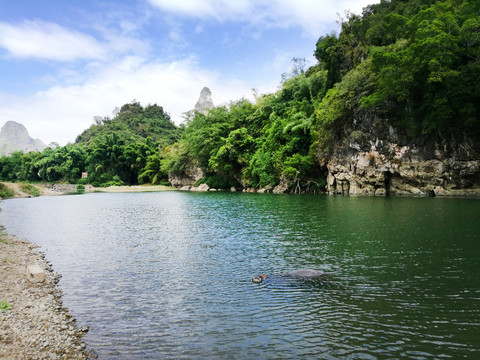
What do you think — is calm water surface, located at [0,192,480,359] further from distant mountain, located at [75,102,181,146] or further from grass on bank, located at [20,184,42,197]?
distant mountain, located at [75,102,181,146]

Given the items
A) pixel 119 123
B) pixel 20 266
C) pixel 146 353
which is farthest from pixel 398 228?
pixel 119 123

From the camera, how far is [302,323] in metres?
6.60

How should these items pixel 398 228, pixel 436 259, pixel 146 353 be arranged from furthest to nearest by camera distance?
pixel 398 228 < pixel 436 259 < pixel 146 353

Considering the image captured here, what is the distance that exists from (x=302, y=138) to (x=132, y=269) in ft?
114

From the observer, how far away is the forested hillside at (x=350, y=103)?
2711 cm

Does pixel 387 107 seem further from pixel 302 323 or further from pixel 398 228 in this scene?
pixel 302 323

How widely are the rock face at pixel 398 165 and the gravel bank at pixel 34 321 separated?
3302 centimetres

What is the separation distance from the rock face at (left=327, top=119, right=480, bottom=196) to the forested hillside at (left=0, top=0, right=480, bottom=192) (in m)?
1.02

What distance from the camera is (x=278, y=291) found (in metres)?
8.40

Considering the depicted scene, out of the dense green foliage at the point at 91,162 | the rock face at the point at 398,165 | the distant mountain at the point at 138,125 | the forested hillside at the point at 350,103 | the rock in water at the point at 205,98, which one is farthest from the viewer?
the rock in water at the point at 205,98

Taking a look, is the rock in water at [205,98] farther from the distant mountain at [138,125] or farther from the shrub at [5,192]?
the shrub at [5,192]

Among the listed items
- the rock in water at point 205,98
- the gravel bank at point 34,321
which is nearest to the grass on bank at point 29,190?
the gravel bank at point 34,321

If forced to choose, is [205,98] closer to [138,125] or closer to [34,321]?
[138,125]

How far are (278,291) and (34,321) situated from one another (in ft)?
18.1
